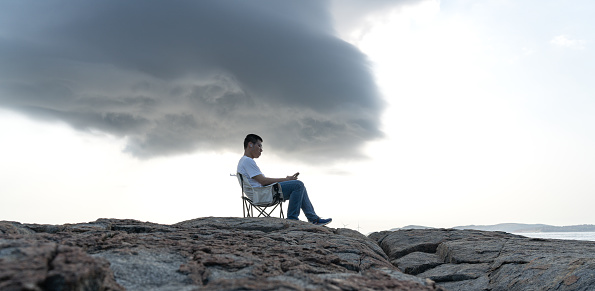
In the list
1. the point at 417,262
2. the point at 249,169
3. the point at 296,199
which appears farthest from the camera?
the point at 249,169

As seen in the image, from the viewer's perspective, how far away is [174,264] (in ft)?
8.08

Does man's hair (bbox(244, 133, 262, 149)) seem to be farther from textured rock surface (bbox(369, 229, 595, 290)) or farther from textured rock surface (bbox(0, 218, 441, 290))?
textured rock surface (bbox(0, 218, 441, 290))

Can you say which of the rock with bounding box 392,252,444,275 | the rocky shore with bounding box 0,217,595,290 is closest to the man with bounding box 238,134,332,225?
the rocky shore with bounding box 0,217,595,290

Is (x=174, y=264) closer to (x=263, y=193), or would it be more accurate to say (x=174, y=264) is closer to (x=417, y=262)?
(x=417, y=262)

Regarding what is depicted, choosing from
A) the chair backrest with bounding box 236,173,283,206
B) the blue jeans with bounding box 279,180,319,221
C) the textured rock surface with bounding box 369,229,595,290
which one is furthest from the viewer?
the chair backrest with bounding box 236,173,283,206

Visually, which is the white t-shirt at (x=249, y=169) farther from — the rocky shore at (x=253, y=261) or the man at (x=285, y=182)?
the rocky shore at (x=253, y=261)

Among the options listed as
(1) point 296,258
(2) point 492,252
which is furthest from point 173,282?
(2) point 492,252

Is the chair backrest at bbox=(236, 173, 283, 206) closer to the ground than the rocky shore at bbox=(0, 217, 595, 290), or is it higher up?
higher up

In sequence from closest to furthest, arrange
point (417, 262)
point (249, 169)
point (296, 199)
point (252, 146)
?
point (417, 262), point (296, 199), point (249, 169), point (252, 146)

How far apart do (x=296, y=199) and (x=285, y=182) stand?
0.33m

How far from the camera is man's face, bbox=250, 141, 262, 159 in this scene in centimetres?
732

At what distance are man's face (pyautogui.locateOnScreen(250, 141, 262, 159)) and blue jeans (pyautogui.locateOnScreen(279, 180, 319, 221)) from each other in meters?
0.70

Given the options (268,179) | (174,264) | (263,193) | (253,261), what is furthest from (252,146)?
(174,264)

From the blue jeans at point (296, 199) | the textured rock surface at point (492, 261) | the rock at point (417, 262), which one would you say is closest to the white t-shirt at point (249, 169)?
the blue jeans at point (296, 199)
